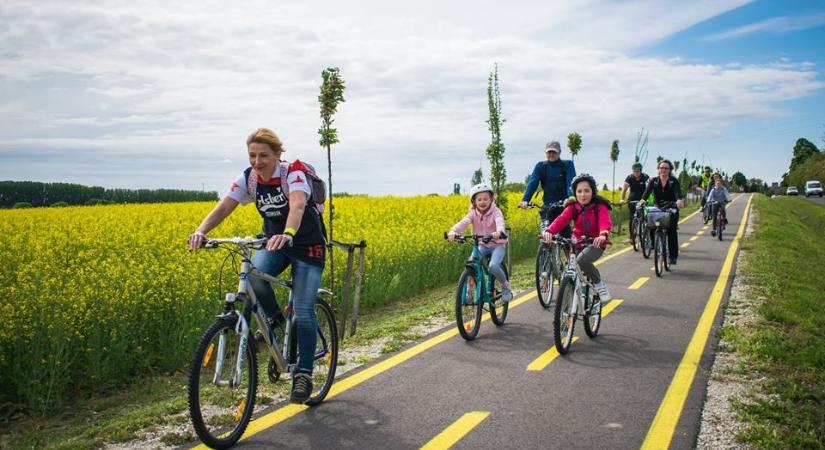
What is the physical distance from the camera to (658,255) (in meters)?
12.5

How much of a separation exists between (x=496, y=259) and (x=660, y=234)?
646 centimetres

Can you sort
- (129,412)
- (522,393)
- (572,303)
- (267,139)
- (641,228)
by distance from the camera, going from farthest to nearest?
(641,228)
(572,303)
(129,412)
(522,393)
(267,139)

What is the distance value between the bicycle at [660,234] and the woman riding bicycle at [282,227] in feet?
30.2

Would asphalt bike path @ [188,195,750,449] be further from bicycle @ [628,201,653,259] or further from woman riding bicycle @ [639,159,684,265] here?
bicycle @ [628,201,653,259]

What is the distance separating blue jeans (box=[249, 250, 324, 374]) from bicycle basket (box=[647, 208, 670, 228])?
32.0 feet

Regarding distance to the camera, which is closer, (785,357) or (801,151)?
(785,357)

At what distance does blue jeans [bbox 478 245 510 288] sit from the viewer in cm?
765

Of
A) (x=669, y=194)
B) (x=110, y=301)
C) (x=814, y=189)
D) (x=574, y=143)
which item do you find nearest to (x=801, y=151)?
(x=814, y=189)

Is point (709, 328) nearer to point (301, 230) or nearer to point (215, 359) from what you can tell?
point (301, 230)

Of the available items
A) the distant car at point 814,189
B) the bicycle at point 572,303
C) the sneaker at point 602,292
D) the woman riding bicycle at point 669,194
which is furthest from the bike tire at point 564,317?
the distant car at point 814,189

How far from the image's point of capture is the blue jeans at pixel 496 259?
301 inches

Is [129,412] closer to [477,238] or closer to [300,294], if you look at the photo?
[300,294]

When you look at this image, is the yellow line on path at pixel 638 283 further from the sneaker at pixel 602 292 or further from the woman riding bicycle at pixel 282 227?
the woman riding bicycle at pixel 282 227

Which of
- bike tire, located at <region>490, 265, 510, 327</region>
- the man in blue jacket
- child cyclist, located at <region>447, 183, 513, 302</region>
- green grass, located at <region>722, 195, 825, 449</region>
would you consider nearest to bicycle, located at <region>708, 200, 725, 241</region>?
green grass, located at <region>722, 195, 825, 449</region>
